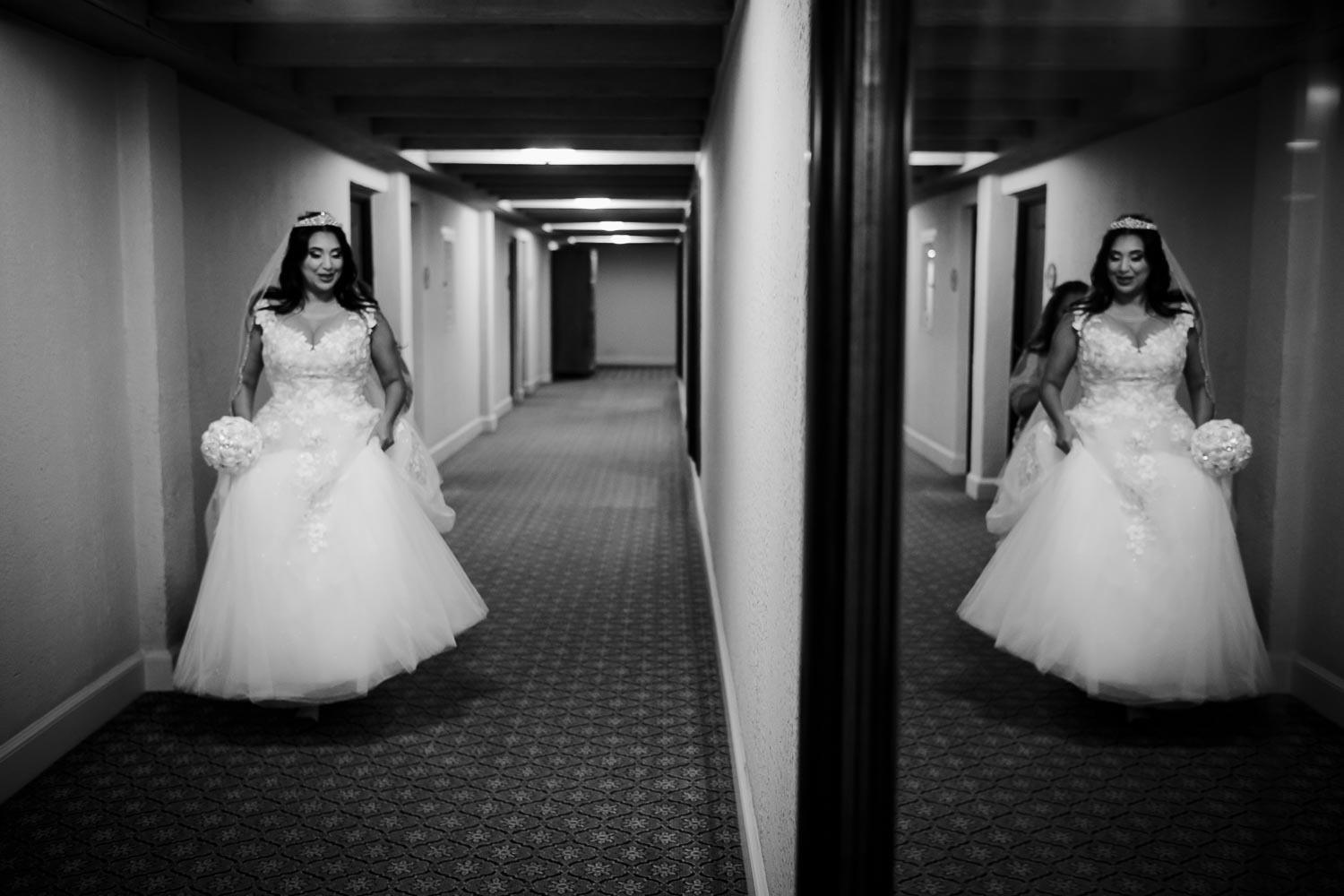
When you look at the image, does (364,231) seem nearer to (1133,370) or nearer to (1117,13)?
(1117,13)

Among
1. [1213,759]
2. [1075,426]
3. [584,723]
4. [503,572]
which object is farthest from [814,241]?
[503,572]

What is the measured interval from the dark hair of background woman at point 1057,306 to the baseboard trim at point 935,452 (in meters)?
0.17

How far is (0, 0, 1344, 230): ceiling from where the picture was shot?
120 cm

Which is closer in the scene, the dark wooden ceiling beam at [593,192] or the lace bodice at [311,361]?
the lace bodice at [311,361]

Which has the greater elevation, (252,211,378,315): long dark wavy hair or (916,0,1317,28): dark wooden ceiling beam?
(916,0,1317,28): dark wooden ceiling beam

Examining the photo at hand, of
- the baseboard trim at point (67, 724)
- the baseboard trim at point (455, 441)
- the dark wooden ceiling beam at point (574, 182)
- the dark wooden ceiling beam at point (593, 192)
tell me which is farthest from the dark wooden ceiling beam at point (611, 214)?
the baseboard trim at point (67, 724)

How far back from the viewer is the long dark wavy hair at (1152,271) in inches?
47.8

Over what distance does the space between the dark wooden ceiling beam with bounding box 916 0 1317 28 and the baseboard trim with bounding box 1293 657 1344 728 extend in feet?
2.00

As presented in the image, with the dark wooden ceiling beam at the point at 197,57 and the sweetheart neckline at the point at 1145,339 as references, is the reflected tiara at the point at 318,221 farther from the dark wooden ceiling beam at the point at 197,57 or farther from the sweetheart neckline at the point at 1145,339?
the sweetheart neckline at the point at 1145,339

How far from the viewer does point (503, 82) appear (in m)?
5.25

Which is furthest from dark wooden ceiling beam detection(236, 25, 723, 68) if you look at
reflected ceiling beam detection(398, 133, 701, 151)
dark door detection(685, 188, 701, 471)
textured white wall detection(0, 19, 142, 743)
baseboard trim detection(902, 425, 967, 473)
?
dark door detection(685, 188, 701, 471)

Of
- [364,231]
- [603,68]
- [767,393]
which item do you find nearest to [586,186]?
[364,231]

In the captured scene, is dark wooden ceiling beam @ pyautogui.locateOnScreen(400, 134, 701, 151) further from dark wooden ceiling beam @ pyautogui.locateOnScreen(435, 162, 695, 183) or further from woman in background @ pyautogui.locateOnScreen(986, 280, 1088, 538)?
woman in background @ pyautogui.locateOnScreen(986, 280, 1088, 538)

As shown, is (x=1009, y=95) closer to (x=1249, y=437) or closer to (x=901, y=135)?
(x=901, y=135)
